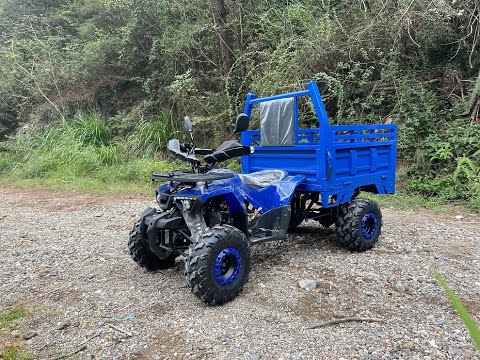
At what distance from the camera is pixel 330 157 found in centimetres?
393

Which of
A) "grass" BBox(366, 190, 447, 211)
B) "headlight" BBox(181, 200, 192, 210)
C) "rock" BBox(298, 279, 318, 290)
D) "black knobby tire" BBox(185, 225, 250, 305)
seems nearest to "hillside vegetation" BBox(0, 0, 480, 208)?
"grass" BBox(366, 190, 447, 211)

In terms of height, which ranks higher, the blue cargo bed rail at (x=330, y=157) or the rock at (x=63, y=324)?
the blue cargo bed rail at (x=330, y=157)

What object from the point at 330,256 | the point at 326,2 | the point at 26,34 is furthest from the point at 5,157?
the point at 330,256

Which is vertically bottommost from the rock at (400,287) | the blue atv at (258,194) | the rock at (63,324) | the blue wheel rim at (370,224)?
the rock at (400,287)

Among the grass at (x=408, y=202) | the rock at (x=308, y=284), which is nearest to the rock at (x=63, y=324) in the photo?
the rock at (x=308, y=284)

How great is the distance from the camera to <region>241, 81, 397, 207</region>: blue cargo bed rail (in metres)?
3.96

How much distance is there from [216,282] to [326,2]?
797 cm

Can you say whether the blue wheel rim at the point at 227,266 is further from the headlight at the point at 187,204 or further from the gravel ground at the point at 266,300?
the headlight at the point at 187,204

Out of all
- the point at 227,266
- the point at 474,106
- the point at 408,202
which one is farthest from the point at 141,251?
the point at 474,106

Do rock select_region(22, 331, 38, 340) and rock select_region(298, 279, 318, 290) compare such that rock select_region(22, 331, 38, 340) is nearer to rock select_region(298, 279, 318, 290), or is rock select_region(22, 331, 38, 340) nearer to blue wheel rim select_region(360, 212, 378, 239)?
rock select_region(298, 279, 318, 290)

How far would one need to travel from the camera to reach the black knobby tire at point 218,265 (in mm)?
2973

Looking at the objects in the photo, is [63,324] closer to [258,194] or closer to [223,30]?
[258,194]

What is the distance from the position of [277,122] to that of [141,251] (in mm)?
1970

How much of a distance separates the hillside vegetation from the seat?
3.61 m
